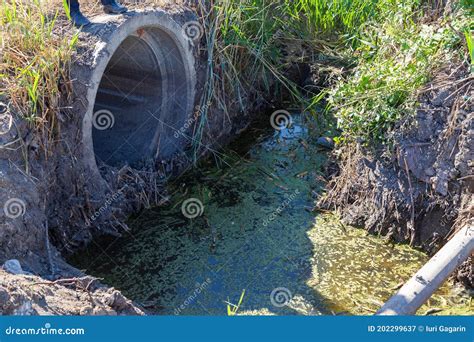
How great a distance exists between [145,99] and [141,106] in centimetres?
7

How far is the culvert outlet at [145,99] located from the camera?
582 cm

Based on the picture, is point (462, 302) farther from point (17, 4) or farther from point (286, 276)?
point (17, 4)

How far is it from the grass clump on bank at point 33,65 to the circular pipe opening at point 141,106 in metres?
1.00

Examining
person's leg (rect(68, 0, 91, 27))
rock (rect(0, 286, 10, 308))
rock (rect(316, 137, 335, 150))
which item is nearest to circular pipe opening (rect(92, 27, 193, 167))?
person's leg (rect(68, 0, 91, 27))

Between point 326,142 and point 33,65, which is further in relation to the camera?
point 326,142

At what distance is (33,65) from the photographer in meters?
4.75

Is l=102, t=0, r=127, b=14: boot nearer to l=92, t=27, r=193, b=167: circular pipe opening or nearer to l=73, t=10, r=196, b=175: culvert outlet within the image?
l=73, t=10, r=196, b=175: culvert outlet

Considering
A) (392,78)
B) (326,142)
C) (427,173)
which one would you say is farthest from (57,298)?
(326,142)

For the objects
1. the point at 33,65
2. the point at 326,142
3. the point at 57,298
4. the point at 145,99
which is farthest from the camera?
the point at 326,142

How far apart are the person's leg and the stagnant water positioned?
57.0 inches

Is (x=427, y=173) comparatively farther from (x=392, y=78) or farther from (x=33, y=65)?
(x=33, y=65)

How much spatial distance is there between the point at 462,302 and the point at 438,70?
1.59 metres

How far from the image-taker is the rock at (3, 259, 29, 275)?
13.1 ft

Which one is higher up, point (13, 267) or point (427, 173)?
point (427, 173)
